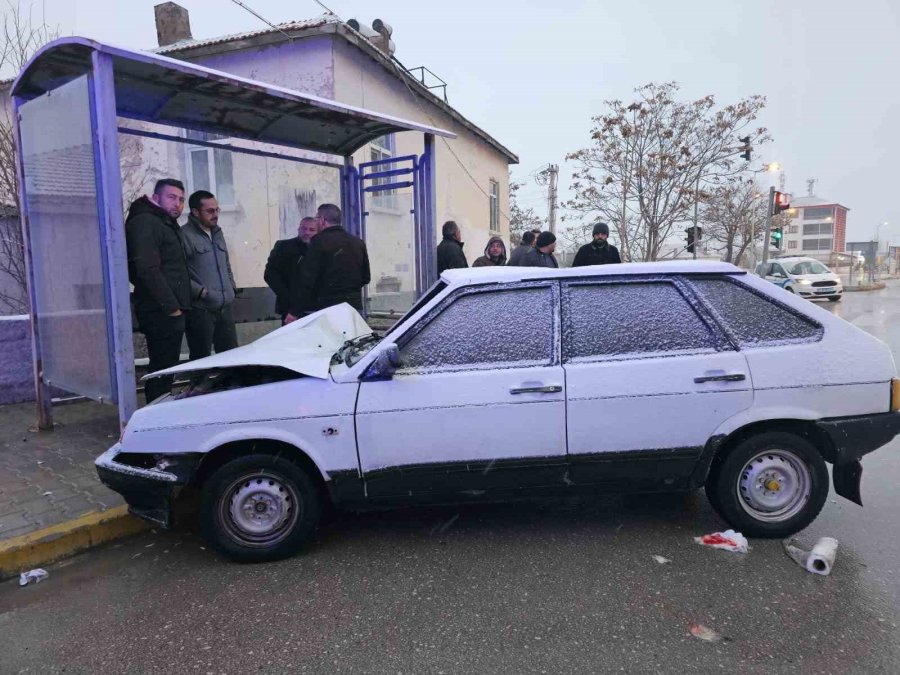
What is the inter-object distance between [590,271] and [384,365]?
1.29 meters

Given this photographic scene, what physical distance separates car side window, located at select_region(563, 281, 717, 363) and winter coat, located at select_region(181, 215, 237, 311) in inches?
139

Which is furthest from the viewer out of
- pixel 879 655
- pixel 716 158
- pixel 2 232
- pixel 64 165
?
pixel 716 158

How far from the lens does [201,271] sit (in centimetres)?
549

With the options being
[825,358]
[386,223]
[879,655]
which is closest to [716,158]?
[386,223]

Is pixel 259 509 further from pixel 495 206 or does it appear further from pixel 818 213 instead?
pixel 818 213

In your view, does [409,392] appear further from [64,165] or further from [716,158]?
[716,158]

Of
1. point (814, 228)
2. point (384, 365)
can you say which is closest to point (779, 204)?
point (384, 365)

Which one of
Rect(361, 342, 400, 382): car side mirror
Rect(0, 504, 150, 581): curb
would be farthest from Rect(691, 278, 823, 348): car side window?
Rect(0, 504, 150, 581): curb

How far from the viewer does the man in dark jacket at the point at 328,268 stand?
5594 mm

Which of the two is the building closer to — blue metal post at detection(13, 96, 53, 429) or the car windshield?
the car windshield

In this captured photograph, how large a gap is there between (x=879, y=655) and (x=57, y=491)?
15.3ft

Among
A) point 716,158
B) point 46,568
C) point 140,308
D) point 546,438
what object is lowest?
point 46,568

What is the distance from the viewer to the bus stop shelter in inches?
172

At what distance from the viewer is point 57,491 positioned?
13.5ft
